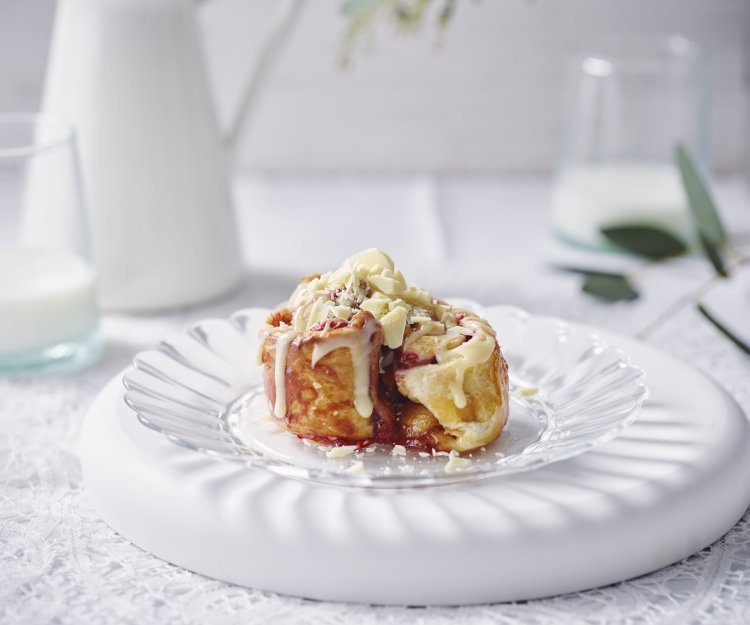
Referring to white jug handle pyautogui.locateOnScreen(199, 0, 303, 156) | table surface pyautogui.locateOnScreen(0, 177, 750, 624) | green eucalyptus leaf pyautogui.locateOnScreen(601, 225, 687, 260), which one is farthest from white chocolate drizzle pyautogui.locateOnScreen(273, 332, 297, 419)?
green eucalyptus leaf pyautogui.locateOnScreen(601, 225, 687, 260)

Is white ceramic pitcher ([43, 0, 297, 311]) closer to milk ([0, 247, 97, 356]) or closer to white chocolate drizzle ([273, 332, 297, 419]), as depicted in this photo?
milk ([0, 247, 97, 356])

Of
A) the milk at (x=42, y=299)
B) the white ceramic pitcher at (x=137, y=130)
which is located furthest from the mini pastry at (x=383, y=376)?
the white ceramic pitcher at (x=137, y=130)

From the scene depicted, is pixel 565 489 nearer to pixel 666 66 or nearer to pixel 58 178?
pixel 58 178

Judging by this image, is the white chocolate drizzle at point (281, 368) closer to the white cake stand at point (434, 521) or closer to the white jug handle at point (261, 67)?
the white cake stand at point (434, 521)

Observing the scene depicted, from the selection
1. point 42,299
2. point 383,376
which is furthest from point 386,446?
point 42,299

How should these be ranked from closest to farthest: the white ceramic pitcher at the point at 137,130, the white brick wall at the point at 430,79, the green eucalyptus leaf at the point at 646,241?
the white ceramic pitcher at the point at 137,130 → the green eucalyptus leaf at the point at 646,241 → the white brick wall at the point at 430,79

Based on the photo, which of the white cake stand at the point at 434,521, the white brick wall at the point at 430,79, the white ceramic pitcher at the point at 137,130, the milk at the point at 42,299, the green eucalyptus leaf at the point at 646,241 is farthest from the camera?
the white brick wall at the point at 430,79
